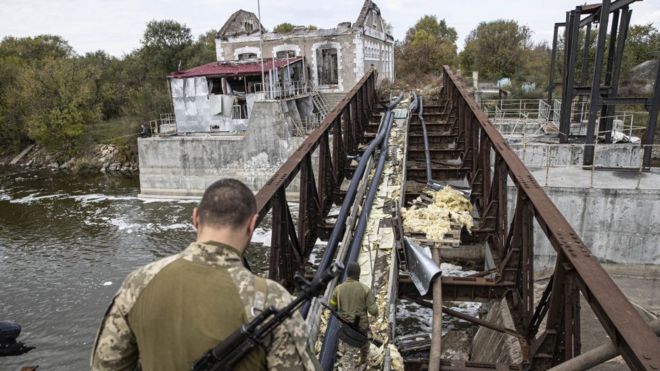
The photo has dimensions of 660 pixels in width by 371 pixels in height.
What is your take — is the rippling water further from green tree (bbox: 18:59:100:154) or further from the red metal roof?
the red metal roof

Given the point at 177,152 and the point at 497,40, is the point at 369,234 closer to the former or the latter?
the point at 177,152

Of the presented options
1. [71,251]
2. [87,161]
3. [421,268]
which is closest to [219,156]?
[71,251]

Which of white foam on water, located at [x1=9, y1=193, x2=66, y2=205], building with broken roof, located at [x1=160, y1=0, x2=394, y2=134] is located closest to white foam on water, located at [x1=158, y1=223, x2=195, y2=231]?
building with broken roof, located at [x1=160, y1=0, x2=394, y2=134]

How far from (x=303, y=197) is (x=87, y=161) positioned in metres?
36.5

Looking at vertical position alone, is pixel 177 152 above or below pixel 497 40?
below

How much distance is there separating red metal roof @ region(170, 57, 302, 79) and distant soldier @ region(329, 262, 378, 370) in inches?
1029

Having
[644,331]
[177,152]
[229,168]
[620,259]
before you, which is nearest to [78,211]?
[177,152]

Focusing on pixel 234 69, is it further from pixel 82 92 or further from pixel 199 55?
pixel 199 55

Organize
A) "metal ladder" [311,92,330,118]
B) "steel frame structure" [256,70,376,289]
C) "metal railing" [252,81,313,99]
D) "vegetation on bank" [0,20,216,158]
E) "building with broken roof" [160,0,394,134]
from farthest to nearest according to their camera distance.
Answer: "vegetation on bank" [0,20,216,158] < "metal ladder" [311,92,330,118] < "building with broken roof" [160,0,394,134] < "metal railing" [252,81,313,99] < "steel frame structure" [256,70,376,289]

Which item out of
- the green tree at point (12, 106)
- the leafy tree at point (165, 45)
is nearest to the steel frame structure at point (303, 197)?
the green tree at point (12, 106)

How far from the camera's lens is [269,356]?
1830 millimetres

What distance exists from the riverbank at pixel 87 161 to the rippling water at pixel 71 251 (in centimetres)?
371

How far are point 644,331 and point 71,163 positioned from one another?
42.3 m

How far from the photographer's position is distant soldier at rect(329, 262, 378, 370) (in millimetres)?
4016
